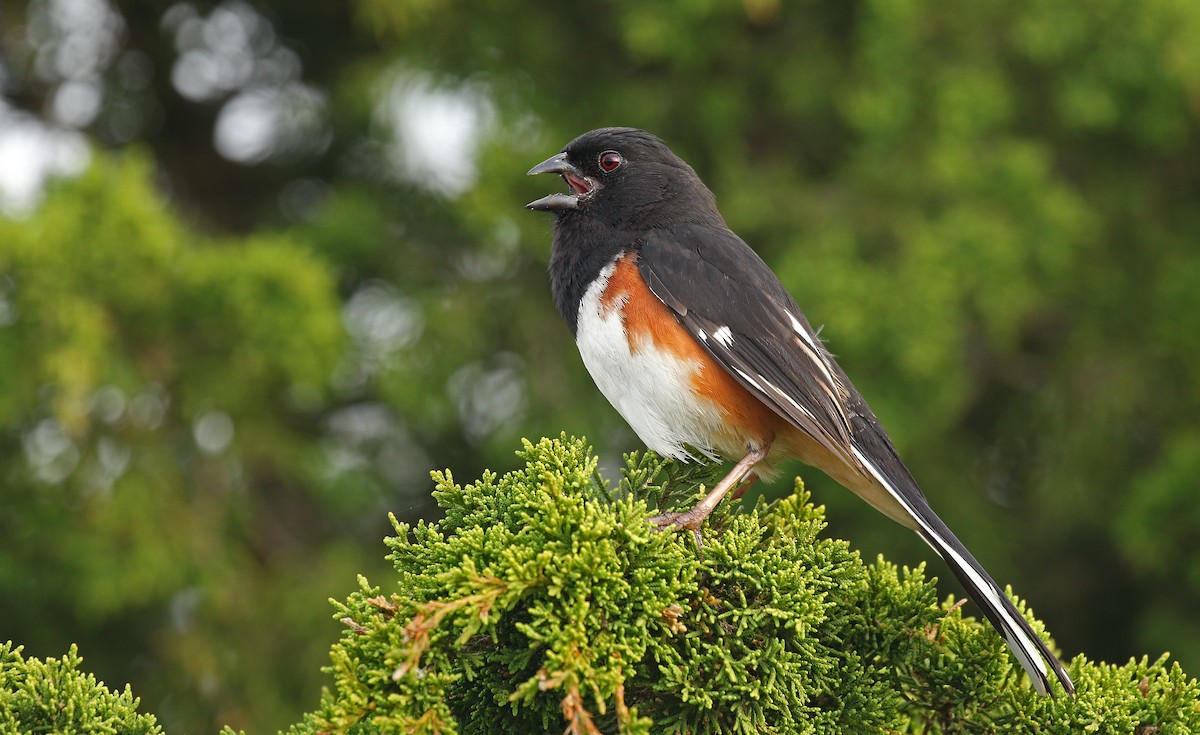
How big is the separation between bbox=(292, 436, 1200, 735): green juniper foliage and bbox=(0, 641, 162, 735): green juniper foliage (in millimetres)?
316

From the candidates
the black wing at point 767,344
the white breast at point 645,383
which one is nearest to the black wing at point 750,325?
the black wing at point 767,344

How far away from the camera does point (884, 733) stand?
215cm

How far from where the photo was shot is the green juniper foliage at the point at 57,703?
6.34 ft

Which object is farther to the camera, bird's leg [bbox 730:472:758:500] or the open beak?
the open beak

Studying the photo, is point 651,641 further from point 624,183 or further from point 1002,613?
point 624,183

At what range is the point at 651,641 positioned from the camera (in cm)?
191

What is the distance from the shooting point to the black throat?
9.79 ft

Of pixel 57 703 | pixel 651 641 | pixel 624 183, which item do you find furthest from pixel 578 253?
pixel 57 703

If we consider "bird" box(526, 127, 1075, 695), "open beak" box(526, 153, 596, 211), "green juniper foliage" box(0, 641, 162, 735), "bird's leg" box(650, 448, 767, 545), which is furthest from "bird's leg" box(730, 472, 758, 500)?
"green juniper foliage" box(0, 641, 162, 735)

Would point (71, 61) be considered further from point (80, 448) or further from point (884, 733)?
point (884, 733)

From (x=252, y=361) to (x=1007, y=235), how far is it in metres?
3.00

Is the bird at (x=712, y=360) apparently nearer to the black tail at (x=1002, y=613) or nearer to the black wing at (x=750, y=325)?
the black wing at (x=750, y=325)

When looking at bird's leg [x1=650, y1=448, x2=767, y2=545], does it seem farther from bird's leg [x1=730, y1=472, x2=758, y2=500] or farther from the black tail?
the black tail

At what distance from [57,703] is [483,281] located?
11.9 ft
